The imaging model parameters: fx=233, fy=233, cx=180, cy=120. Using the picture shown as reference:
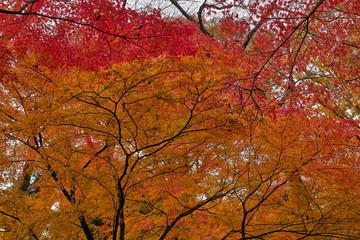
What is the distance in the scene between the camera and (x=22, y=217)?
5.04 meters

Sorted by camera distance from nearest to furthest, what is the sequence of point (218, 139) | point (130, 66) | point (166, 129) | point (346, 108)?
point (130, 66), point (166, 129), point (218, 139), point (346, 108)

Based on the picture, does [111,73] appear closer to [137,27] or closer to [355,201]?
[137,27]

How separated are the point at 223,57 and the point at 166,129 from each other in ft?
4.86

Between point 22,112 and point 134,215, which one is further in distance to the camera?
point 134,215

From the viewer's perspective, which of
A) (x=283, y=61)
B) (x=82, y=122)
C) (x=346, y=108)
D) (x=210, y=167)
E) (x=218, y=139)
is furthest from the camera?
(x=346, y=108)

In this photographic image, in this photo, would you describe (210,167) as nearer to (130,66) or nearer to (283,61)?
(130,66)

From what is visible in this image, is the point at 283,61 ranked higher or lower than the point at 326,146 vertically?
higher

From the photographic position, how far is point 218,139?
4266 millimetres

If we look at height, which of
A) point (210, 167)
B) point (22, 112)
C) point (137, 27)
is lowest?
point (210, 167)

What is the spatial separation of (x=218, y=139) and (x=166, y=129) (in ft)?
3.30

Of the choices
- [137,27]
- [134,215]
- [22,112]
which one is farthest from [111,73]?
[134,215]

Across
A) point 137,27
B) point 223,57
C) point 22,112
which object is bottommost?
point 223,57

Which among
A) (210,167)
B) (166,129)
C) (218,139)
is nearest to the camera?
(166,129)

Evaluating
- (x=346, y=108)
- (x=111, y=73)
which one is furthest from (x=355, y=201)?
(x=346, y=108)
